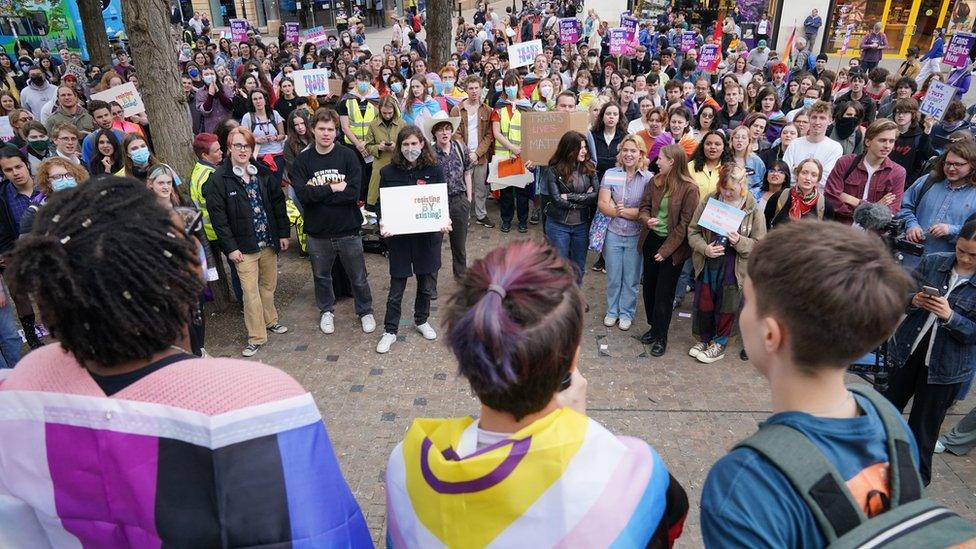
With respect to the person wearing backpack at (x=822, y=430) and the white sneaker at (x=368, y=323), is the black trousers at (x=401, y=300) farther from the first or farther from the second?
the person wearing backpack at (x=822, y=430)

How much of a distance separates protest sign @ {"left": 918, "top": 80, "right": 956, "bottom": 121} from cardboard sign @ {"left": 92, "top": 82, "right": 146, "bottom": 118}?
9863mm

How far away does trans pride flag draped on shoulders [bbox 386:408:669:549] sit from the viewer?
1350 mm

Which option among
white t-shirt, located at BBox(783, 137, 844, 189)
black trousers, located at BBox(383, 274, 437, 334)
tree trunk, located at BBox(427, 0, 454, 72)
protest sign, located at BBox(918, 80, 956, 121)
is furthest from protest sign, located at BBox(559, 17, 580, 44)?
black trousers, located at BBox(383, 274, 437, 334)

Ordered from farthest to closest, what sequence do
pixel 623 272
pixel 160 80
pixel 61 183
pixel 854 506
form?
pixel 623 272
pixel 160 80
pixel 61 183
pixel 854 506

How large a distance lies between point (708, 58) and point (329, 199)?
33.6ft

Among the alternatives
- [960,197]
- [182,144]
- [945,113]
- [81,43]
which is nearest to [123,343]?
[182,144]

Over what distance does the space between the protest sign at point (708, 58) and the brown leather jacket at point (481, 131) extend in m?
6.69

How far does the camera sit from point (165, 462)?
129cm

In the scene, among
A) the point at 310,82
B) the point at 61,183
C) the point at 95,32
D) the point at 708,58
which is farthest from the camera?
the point at 95,32

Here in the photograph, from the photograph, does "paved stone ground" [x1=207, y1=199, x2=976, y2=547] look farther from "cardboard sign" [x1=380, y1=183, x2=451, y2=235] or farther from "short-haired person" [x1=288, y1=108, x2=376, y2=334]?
"cardboard sign" [x1=380, y1=183, x2=451, y2=235]

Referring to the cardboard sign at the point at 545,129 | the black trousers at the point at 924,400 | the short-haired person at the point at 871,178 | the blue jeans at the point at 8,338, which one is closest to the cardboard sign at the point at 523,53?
the cardboard sign at the point at 545,129

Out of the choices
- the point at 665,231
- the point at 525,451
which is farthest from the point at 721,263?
the point at 525,451

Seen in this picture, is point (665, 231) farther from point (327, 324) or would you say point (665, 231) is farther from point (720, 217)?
point (327, 324)

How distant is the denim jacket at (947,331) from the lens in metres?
3.25
